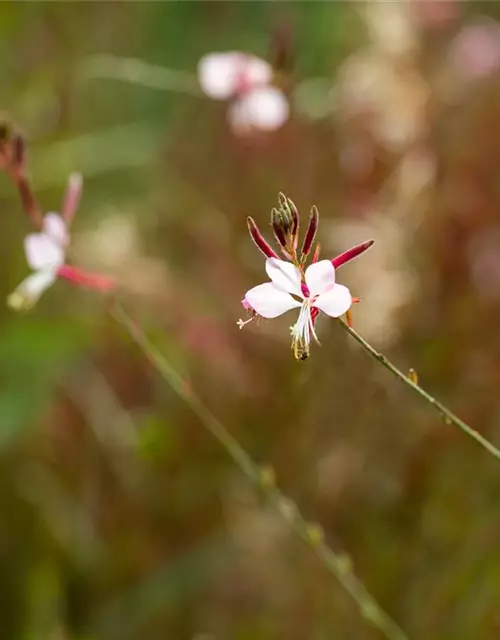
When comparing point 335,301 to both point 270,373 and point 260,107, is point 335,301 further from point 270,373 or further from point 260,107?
point 270,373

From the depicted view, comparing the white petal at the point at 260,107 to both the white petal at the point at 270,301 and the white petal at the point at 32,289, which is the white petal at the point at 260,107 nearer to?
the white petal at the point at 32,289

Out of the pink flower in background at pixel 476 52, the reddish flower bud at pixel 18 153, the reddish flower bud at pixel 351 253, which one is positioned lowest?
the reddish flower bud at pixel 351 253

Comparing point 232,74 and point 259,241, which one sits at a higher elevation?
point 232,74

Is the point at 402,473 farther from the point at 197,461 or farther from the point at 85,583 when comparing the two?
the point at 85,583

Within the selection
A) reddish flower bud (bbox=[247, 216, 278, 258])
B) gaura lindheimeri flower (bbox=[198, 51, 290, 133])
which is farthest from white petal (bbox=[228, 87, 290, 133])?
reddish flower bud (bbox=[247, 216, 278, 258])

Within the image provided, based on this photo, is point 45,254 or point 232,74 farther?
point 232,74

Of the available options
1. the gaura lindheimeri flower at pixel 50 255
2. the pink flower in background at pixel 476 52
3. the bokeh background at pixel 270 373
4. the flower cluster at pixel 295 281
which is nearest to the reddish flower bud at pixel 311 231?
the flower cluster at pixel 295 281

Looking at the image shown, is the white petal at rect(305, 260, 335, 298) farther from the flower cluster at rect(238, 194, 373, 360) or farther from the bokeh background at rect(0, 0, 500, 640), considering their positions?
the bokeh background at rect(0, 0, 500, 640)

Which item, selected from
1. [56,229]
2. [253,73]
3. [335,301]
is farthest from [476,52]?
[335,301]
